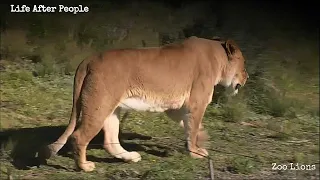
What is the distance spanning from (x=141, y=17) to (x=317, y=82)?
1.36 meters

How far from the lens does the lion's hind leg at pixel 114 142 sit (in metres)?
4.37

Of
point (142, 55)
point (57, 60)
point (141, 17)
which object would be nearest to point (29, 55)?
point (57, 60)

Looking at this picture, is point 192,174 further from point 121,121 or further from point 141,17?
point 141,17

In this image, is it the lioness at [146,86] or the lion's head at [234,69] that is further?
the lion's head at [234,69]

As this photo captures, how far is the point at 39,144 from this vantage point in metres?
4.51

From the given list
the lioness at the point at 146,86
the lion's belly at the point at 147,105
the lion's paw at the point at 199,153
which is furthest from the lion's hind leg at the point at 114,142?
the lion's paw at the point at 199,153

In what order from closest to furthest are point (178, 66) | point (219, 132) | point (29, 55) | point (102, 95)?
point (102, 95) < point (178, 66) < point (219, 132) < point (29, 55)

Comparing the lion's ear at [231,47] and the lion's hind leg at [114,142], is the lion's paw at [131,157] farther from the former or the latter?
the lion's ear at [231,47]

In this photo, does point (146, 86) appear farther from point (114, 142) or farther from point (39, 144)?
point (39, 144)

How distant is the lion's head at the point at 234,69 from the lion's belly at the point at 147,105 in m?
0.45

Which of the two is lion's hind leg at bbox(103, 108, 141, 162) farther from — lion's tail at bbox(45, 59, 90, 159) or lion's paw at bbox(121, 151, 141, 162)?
lion's tail at bbox(45, 59, 90, 159)

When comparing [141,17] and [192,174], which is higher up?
[141,17]

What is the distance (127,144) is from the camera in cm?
459

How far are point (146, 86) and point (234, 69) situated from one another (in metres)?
0.75
